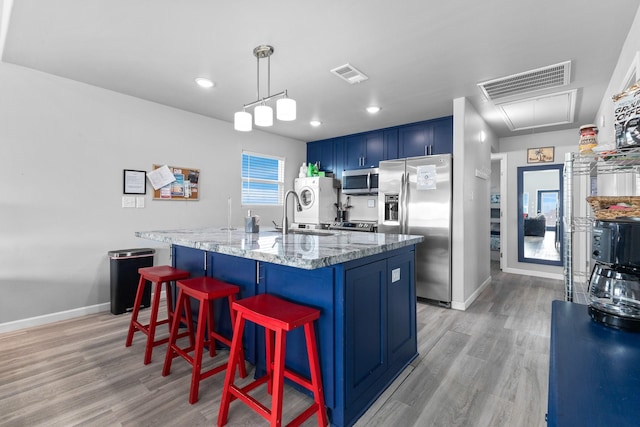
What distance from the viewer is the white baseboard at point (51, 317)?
2815 millimetres

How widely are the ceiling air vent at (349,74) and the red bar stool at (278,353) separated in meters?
2.15

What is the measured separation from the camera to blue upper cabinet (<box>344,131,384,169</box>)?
15.8 feet

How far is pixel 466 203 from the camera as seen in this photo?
361 cm

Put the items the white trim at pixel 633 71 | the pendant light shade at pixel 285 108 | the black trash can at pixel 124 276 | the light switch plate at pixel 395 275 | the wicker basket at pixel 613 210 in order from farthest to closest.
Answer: the black trash can at pixel 124 276
the pendant light shade at pixel 285 108
the light switch plate at pixel 395 275
the white trim at pixel 633 71
the wicker basket at pixel 613 210

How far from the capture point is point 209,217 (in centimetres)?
429

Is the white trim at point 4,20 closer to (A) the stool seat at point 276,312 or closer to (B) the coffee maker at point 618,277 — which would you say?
(A) the stool seat at point 276,312

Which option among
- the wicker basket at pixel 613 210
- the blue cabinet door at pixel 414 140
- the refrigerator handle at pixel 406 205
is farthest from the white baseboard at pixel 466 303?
the wicker basket at pixel 613 210

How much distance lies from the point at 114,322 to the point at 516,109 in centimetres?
522

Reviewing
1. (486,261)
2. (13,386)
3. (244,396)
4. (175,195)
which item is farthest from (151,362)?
(486,261)

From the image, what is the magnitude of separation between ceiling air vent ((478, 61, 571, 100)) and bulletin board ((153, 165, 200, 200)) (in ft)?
11.8

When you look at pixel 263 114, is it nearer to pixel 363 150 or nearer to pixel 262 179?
pixel 262 179

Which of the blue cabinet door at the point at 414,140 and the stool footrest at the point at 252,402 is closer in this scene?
the stool footrest at the point at 252,402

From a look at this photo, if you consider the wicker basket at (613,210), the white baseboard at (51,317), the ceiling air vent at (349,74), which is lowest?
the white baseboard at (51,317)

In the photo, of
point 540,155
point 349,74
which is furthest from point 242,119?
point 540,155
